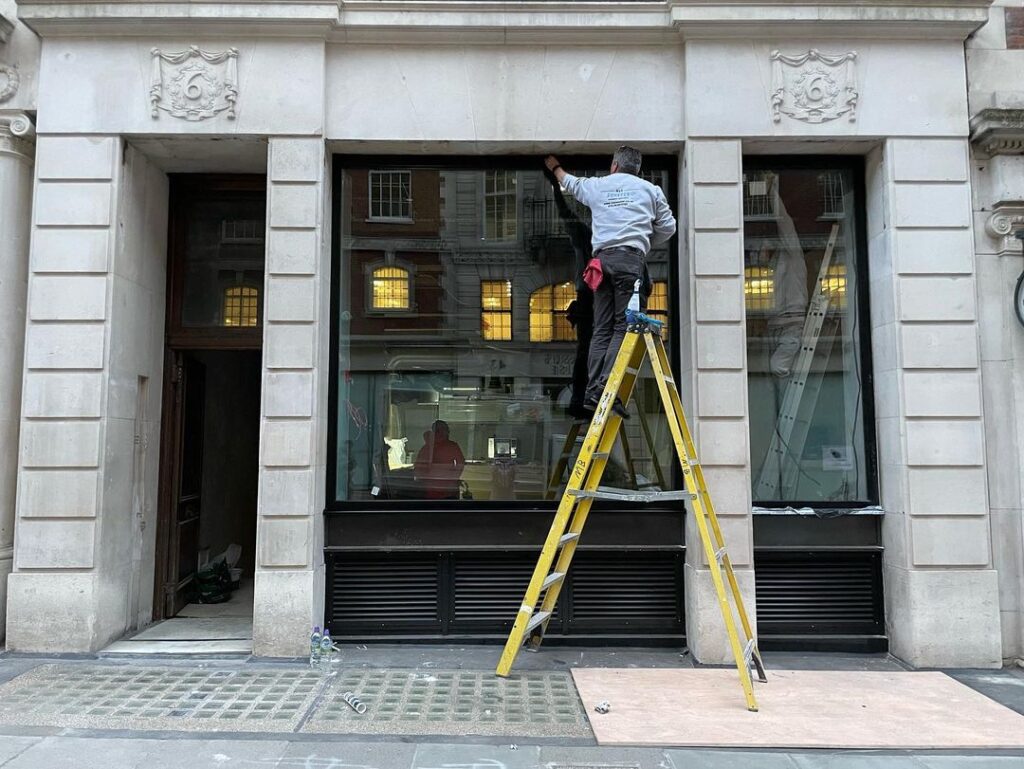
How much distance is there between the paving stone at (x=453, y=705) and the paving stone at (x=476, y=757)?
7.4 inches

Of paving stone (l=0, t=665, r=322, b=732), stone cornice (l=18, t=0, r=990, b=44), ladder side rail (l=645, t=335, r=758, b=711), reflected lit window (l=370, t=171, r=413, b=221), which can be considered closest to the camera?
paving stone (l=0, t=665, r=322, b=732)

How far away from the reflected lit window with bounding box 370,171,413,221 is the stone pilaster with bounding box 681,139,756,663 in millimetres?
2902

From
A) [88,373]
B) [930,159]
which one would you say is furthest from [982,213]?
[88,373]

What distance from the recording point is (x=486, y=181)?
7.33 metres

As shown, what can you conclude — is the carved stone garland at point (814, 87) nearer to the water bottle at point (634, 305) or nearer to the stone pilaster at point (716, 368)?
the stone pilaster at point (716, 368)

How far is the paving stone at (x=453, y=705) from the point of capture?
471cm

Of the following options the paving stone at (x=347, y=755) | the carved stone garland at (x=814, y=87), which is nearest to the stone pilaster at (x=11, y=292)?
the paving stone at (x=347, y=755)

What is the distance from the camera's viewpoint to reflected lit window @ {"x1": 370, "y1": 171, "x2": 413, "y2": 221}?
7.30 m

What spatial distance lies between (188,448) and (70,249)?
271 cm

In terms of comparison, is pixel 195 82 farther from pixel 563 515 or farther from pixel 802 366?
pixel 802 366

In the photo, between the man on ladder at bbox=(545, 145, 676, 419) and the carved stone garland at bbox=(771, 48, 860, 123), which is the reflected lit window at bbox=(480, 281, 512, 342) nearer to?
the man on ladder at bbox=(545, 145, 676, 419)

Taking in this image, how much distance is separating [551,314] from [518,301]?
380 mm

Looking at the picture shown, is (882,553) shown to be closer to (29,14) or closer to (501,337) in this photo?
(501,337)

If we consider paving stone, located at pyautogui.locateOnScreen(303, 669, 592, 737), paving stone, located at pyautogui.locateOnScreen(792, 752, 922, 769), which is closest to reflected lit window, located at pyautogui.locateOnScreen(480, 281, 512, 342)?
paving stone, located at pyautogui.locateOnScreen(303, 669, 592, 737)
